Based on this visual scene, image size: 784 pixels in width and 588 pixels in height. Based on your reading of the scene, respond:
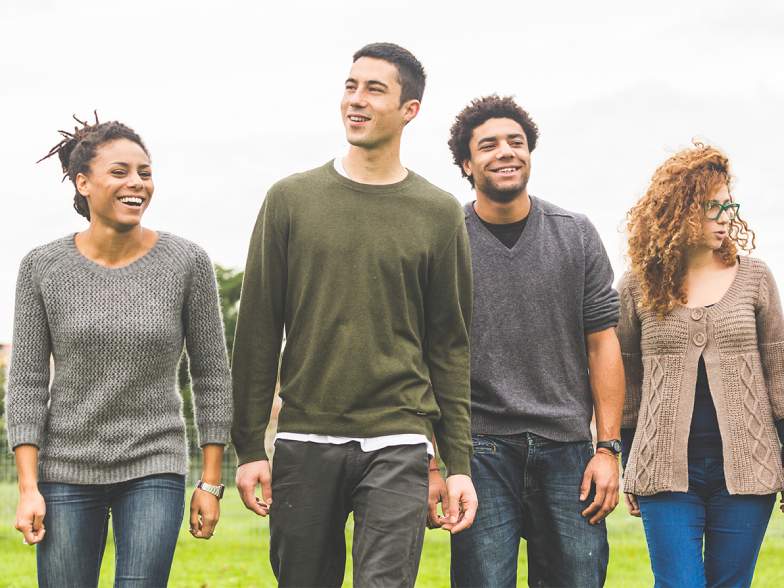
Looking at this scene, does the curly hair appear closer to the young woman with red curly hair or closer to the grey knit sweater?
the young woman with red curly hair

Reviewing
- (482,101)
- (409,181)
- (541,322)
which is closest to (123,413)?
(409,181)

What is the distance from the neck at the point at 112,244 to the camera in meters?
4.86

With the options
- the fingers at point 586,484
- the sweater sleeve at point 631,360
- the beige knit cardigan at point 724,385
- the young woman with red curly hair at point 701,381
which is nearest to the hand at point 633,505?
the young woman with red curly hair at point 701,381

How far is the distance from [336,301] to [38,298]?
1119 millimetres

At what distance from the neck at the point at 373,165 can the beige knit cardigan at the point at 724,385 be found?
5.61 feet

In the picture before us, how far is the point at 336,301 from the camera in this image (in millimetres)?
4676

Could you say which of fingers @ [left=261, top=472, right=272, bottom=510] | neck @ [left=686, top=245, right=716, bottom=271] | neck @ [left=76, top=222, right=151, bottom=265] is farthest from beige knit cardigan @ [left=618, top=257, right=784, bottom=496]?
neck @ [left=76, top=222, right=151, bottom=265]

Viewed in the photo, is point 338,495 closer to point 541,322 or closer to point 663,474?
point 541,322

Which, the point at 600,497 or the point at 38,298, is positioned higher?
the point at 38,298

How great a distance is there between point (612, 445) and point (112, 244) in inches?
91.9

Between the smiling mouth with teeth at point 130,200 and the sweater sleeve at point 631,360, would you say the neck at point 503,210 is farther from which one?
the smiling mouth with teeth at point 130,200

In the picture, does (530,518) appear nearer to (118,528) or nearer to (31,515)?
(118,528)

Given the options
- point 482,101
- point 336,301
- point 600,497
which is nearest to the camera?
point 336,301

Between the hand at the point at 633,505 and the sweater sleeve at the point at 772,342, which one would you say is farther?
the hand at the point at 633,505
